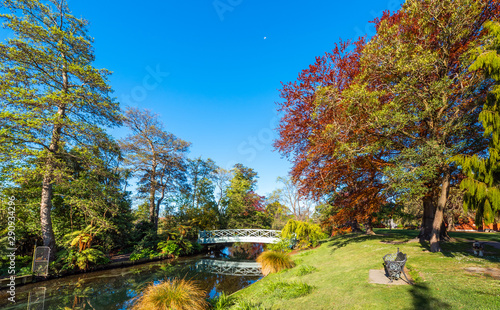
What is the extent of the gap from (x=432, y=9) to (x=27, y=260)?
67.3ft

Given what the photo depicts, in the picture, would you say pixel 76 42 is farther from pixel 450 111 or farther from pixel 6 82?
pixel 450 111

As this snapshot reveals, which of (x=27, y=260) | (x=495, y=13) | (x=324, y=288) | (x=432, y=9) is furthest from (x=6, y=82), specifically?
(x=495, y=13)

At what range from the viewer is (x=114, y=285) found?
974 centimetres

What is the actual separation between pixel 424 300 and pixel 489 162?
3.99 meters

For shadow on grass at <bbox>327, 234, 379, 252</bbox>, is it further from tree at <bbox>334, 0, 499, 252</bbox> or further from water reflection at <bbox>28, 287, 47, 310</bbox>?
water reflection at <bbox>28, 287, 47, 310</bbox>

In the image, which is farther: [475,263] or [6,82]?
[6,82]

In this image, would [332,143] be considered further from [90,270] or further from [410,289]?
[90,270]

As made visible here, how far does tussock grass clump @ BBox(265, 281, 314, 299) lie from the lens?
5.48 m

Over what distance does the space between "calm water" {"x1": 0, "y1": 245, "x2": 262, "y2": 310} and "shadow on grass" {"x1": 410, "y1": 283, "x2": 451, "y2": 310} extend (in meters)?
7.25

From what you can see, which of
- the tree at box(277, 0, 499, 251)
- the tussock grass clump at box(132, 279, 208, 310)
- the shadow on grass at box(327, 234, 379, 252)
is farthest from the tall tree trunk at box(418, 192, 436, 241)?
the tussock grass clump at box(132, 279, 208, 310)

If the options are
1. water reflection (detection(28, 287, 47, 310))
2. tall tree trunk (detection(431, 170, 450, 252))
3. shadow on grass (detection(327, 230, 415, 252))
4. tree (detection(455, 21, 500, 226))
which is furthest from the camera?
shadow on grass (detection(327, 230, 415, 252))

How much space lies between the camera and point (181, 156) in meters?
21.8

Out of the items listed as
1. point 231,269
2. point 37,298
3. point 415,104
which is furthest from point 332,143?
point 37,298

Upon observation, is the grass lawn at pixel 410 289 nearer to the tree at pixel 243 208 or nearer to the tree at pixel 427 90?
the tree at pixel 427 90
